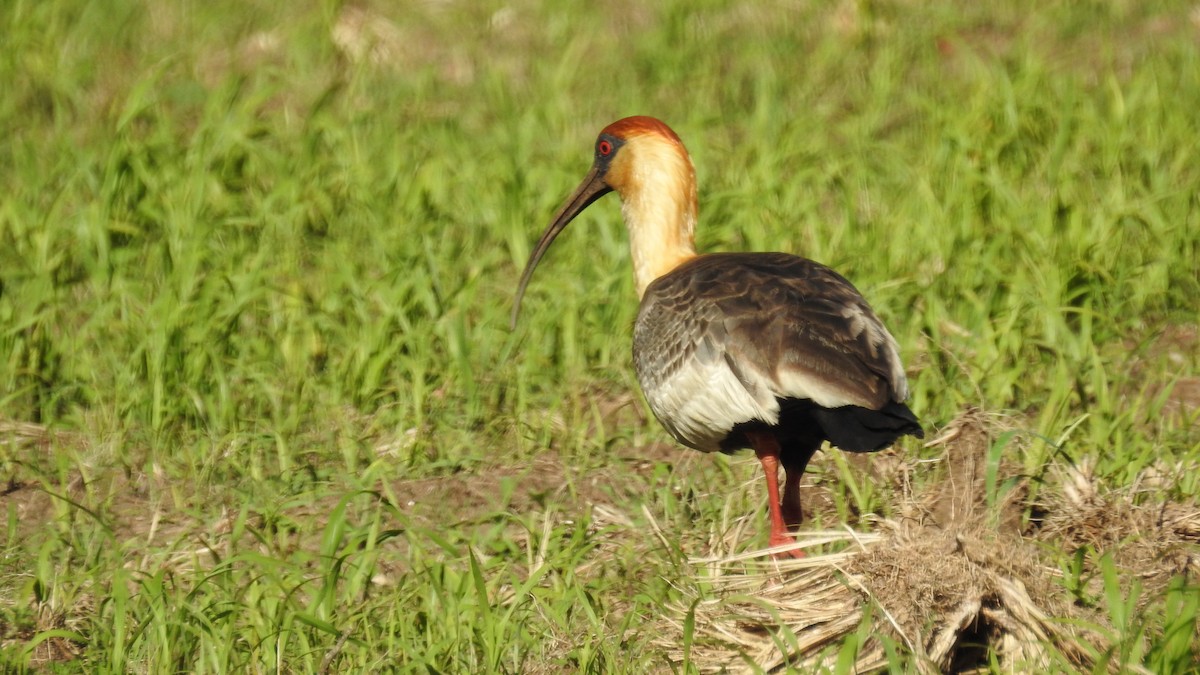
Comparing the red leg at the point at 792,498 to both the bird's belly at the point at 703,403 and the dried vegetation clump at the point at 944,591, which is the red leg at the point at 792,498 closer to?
the bird's belly at the point at 703,403

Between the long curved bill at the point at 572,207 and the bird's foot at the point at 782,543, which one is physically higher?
the long curved bill at the point at 572,207

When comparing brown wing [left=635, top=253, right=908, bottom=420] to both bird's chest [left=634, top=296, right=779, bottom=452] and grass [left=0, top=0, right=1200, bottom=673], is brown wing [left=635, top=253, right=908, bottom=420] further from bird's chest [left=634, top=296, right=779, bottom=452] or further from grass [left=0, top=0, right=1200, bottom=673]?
grass [left=0, top=0, right=1200, bottom=673]

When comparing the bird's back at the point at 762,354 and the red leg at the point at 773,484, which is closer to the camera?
the bird's back at the point at 762,354

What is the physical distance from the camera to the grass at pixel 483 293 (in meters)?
4.35

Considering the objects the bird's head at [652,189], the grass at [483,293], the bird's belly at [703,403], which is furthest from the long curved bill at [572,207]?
the bird's belly at [703,403]

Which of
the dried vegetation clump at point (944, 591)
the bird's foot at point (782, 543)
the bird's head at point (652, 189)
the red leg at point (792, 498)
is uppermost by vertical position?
the bird's head at point (652, 189)

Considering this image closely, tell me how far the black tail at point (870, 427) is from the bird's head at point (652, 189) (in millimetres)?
1276

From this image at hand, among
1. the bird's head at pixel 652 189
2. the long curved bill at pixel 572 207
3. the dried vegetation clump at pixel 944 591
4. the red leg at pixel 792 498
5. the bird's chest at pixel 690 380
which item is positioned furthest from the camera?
the long curved bill at pixel 572 207

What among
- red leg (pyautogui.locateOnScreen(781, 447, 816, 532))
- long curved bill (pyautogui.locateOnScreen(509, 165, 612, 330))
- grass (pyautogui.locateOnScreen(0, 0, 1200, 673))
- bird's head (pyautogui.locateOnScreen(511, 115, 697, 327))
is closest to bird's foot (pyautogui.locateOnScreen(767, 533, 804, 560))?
grass (pyautogui.locateOnScreen(0, 0, 1200, 673))

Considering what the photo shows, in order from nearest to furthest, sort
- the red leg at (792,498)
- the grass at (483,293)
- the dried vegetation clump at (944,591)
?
the dried vegetation clump at (944,591) < the grass at (483,293) < the red leg at (792,498)

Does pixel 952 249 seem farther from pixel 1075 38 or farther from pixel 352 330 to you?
pixel 1075 38

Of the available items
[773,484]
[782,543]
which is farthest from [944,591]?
[773,484]

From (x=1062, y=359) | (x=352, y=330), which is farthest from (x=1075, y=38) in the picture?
(x=352, y=330)

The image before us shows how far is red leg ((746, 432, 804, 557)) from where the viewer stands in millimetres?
4449
